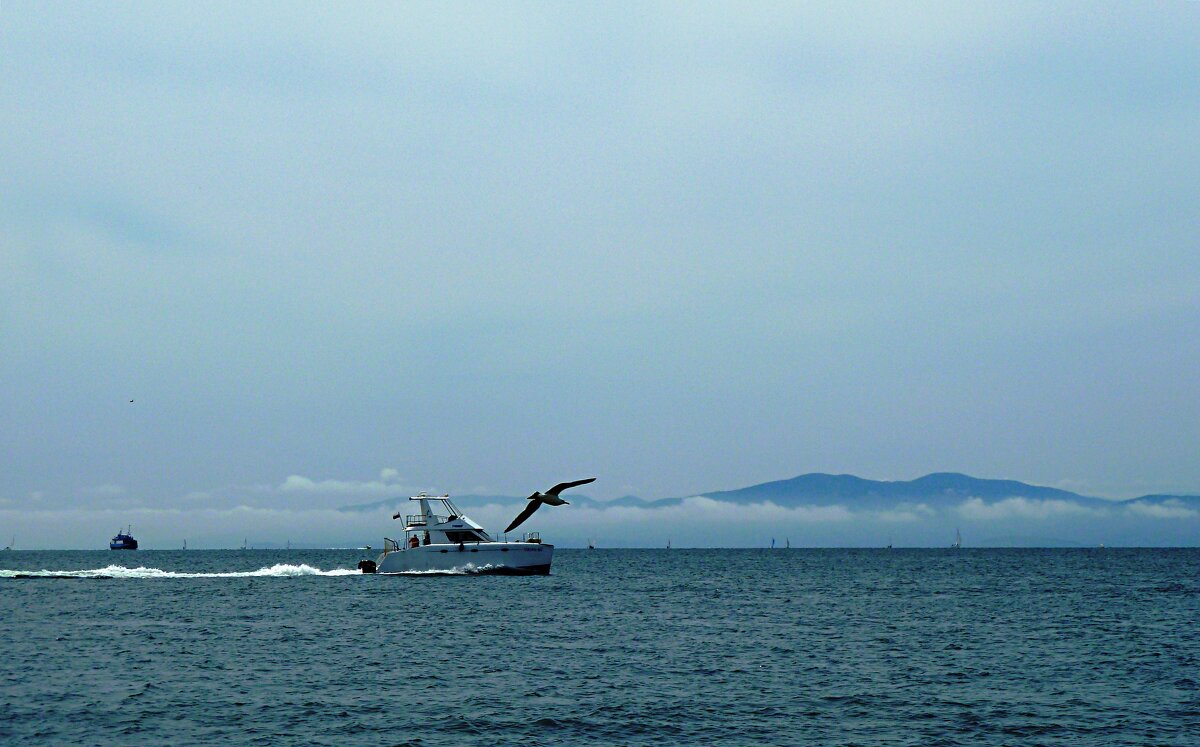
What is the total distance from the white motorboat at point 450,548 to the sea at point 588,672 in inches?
400

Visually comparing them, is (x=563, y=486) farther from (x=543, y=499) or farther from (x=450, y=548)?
(x=450, y=548)

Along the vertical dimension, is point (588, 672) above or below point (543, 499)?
below

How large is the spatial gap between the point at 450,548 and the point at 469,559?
182 centimetres

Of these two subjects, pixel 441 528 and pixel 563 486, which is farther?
pixel 441 528

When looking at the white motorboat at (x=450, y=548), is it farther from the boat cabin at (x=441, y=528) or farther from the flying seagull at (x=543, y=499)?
the flying seagull at (x=543, y=499)

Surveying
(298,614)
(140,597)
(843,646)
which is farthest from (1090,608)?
(140,597)

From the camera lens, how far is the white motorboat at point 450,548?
80.6 m

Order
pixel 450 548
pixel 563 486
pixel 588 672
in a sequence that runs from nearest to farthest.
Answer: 1. pixel 563 486
2. pixel 588 672
3. pixel 450 548

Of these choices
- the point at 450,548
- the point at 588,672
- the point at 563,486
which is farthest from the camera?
the point at 450,548

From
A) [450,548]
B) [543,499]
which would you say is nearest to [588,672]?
[543,499]

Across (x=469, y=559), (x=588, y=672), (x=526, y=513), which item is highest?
(x=526, y=513)

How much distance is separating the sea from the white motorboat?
10.1 m

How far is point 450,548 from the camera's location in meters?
80.3

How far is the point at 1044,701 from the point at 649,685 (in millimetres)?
12369
